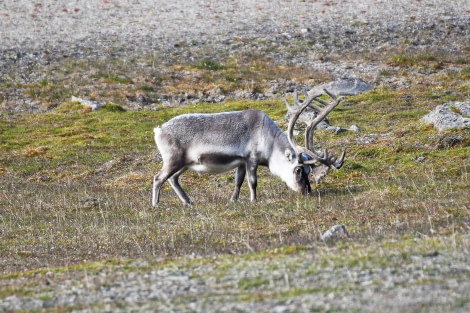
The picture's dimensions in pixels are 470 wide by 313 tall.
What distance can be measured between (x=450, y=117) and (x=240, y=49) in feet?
83.0

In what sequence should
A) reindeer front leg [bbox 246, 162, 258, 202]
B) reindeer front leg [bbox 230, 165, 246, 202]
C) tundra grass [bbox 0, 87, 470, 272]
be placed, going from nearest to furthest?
tundra grass [bbox 0, 87, 470, 272]
reindeer front leg [bbox 246, 162, 258, 202]
reindeer front leg [bbox 230, 165, 246, 202]

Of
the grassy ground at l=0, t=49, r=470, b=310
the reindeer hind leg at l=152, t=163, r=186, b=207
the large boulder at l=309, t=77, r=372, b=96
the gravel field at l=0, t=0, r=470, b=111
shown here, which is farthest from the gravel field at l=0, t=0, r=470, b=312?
the reindeer hind leg at l=152, t=163, r=186, b=207

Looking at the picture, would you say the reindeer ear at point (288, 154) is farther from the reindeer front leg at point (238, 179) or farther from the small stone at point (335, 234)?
the small stone at point (335, 234)

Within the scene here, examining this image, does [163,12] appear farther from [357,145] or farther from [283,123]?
[357,145]

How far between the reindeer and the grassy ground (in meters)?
0.66

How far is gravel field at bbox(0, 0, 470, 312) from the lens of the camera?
9180mm

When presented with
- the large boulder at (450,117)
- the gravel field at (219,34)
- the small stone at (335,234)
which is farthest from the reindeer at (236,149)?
the gravel field at (219,34)

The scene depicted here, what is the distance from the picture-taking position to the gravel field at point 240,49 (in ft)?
30.1

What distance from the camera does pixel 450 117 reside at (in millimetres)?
24094

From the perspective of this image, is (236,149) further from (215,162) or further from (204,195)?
(204,195)

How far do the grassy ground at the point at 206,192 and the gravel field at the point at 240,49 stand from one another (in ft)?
3.91

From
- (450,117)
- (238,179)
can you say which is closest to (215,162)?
(238,179)

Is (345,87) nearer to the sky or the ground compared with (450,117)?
nearer to the ground

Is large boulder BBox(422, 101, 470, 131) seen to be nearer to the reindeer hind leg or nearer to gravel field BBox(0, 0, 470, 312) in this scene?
the reindeer hind leg
